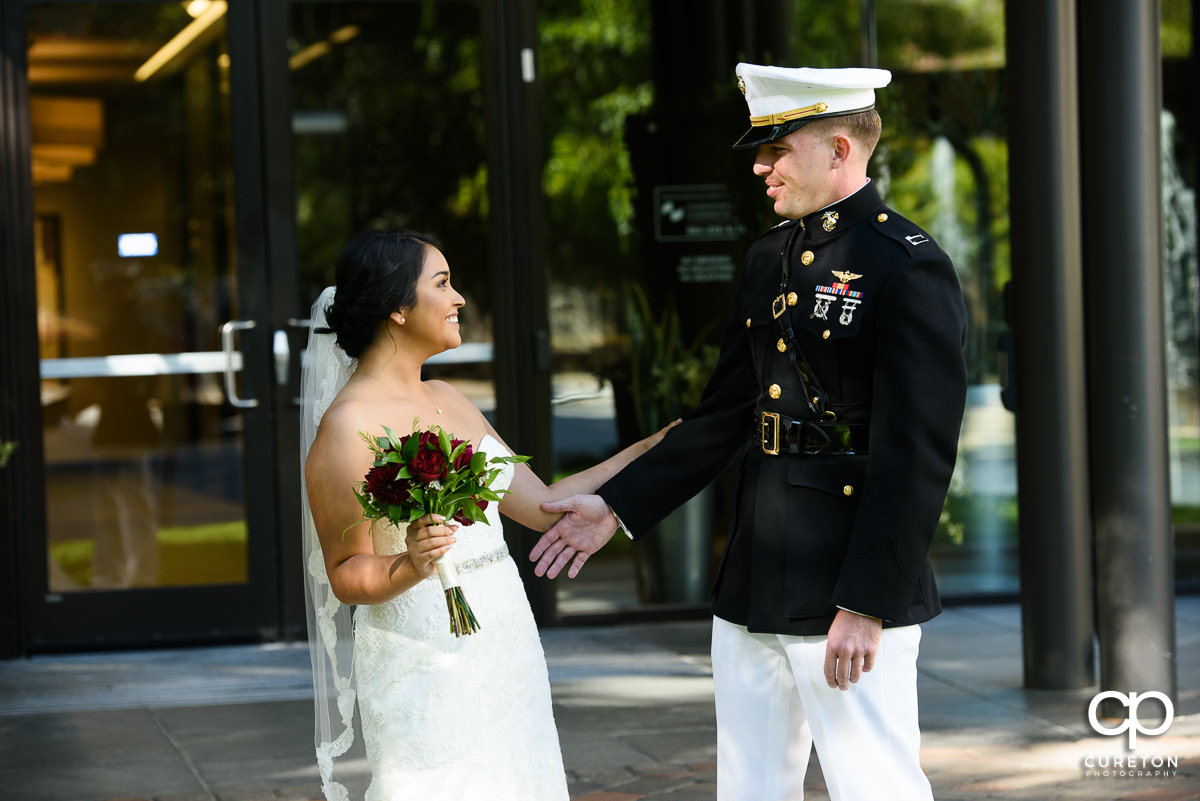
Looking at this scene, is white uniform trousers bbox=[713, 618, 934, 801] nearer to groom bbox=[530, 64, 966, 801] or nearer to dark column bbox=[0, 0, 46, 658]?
groom bbox=[530, 64, 966, 801]

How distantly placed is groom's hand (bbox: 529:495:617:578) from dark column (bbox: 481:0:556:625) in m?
3.04

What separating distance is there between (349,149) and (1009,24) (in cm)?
376

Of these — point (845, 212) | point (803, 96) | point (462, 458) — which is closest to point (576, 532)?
point (462, 458)

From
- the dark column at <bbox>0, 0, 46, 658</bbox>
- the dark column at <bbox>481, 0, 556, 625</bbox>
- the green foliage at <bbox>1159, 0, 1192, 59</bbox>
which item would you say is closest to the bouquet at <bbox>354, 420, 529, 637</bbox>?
the dark column at <bbox>481, 0, 556, 625</bbox>

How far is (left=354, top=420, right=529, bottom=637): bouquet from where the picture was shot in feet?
8.50

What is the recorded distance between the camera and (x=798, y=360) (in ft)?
9.48

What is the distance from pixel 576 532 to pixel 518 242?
329 centimetres

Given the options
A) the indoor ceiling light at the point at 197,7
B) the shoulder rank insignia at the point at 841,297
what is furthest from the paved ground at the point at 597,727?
the indoor ceiling light at the point at 197,7

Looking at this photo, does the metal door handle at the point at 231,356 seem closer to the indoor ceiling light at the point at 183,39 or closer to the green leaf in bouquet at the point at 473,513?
the indoor ceiling light at the point at 183,39

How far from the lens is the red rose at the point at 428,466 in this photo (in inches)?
101

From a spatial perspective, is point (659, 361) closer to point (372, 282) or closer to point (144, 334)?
point (144, 334)

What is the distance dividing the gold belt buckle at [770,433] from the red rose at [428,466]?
685 mm

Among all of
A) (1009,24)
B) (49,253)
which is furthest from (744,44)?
(49,253)

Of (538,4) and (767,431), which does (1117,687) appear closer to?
(767,431)
